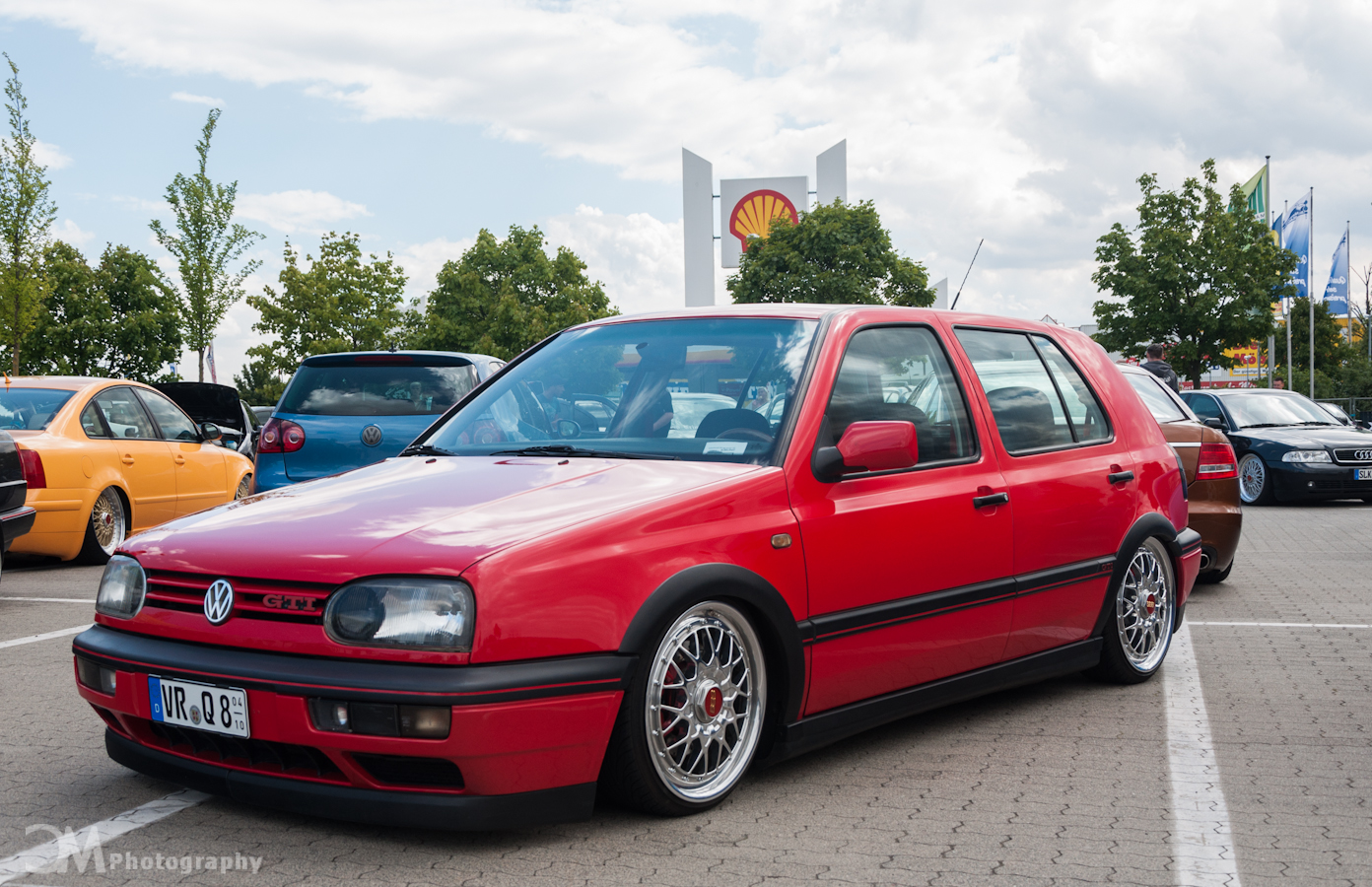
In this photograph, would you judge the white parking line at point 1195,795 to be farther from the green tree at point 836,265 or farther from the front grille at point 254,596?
the green tree at point 836,265

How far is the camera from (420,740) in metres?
3.14

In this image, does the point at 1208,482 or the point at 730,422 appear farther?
the point at 1208,482

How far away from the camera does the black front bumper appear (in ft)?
10.6

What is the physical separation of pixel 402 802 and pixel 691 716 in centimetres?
84

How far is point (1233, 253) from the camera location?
118 feet

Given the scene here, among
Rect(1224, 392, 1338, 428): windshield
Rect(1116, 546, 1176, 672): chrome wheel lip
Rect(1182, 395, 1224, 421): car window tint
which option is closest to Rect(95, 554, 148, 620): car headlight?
Rect(1116, 546, 1176, 672): chrome wheel lip

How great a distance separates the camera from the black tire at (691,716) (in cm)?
346

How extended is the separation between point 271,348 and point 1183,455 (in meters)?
47.5

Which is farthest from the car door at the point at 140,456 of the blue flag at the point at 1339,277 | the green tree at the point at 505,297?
the green tree at the point at 505,297

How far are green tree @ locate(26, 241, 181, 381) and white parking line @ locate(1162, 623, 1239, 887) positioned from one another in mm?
38720

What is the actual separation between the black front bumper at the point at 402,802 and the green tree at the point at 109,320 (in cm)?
3909

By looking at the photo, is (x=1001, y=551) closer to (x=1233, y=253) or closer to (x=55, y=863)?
(x=55, y=863)

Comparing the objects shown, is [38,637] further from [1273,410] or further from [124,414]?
[1273,410]

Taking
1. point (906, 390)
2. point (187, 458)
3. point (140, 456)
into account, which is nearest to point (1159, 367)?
point (187, 458)
